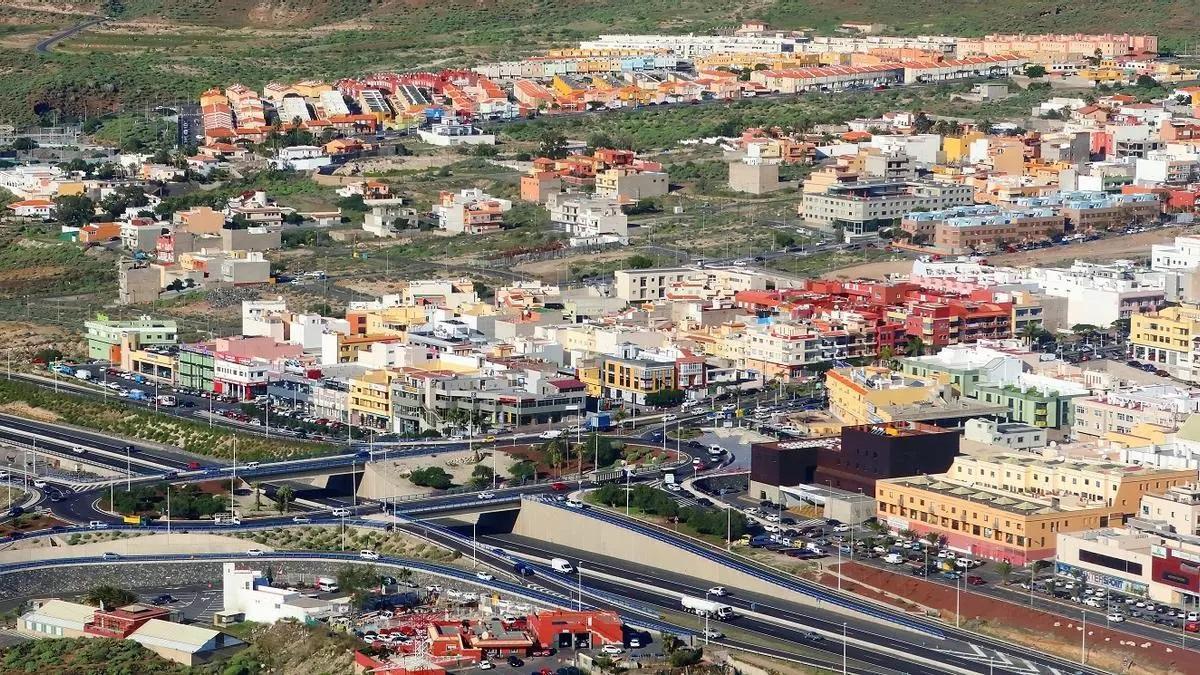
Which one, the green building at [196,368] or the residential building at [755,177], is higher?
the residential building at [755,177]

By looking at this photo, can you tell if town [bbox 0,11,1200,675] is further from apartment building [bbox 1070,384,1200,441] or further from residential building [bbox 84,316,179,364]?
residential building [bbox 84,316,179,364]

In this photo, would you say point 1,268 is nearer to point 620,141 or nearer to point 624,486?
point 620,141

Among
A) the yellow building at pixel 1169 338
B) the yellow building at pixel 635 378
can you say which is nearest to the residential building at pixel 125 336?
the yellow building at pixel 635 378

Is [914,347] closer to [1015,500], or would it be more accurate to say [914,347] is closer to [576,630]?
[1015,500]

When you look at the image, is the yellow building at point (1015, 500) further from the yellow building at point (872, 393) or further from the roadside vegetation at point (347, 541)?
the roadside vegetation at point (347, 541)

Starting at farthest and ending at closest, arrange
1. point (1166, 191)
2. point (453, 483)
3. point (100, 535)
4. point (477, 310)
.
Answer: point (1166, 191) → point (477, 310) → point (453, 483) → point (100, 535)

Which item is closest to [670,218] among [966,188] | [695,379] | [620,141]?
[966,188]

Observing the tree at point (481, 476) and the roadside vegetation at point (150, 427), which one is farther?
the roadside vegetation at point (150, 427)
